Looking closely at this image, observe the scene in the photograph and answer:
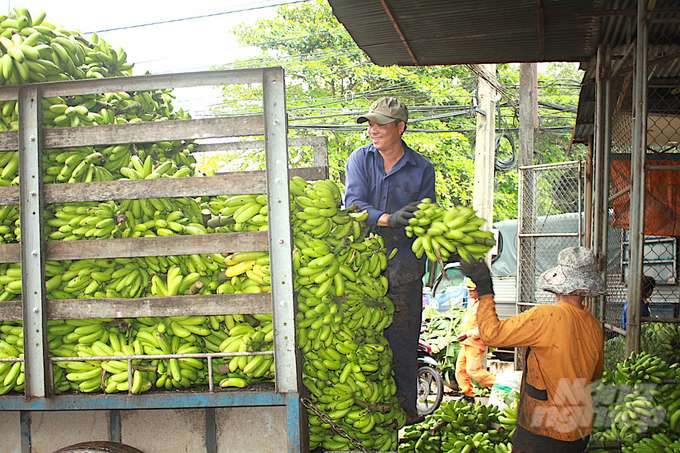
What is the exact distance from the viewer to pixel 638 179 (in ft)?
13.1

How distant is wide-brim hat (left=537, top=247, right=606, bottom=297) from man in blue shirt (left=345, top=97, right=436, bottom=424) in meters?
0.85

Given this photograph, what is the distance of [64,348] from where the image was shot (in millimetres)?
2711

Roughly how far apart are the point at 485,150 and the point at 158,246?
8798 millimetres

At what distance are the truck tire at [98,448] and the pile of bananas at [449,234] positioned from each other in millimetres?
1854

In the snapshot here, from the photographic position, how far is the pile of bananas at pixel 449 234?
2871 millimetres

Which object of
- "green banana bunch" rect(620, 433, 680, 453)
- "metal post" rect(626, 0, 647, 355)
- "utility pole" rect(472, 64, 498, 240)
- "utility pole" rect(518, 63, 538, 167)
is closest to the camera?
"green banana bunch" rect(620, 433, 680, 453)

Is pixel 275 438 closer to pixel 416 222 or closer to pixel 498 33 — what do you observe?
pixel 416 222

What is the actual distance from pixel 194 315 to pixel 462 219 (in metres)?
1.55

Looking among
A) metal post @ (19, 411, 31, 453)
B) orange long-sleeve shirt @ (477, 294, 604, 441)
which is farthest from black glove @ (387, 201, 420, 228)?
metal post @ (19, 411, 31, 453)

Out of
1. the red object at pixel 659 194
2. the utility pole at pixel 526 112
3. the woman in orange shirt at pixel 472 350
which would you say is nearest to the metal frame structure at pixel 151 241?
the red object at pixel 659 194

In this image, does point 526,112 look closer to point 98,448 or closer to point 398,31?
point 398,31

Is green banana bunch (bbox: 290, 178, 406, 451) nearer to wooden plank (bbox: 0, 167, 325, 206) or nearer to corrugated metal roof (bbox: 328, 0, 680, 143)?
wooden plank (bbox: 0, 167, 325, 206)

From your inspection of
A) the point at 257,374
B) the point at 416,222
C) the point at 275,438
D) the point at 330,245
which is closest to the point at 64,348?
the point at 257,374

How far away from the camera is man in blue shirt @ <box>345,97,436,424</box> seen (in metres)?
3.40
